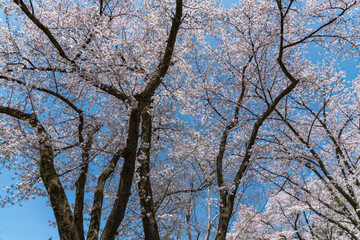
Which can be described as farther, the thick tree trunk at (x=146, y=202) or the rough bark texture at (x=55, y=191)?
the thick tree trunk at (x=146, y=202)

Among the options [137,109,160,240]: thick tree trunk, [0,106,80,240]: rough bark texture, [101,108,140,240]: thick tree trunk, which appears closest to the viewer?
[0,106,80,240]: rough bark texture

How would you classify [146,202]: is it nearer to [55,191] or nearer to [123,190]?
[123,190]

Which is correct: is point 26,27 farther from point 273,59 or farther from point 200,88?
point 273,59

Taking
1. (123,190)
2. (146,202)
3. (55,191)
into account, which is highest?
(146,202)

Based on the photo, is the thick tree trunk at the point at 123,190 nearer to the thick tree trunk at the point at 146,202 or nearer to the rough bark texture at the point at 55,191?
the rough bark texture at the point at 55,191

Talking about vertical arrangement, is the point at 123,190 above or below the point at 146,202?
below

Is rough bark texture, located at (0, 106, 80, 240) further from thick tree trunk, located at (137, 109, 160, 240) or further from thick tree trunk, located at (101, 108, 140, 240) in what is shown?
thick tree trunk, located at (137, 109, 160, 240)

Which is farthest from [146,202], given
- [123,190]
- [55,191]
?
[55,191]

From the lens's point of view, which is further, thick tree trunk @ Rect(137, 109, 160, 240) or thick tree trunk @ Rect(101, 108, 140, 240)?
thick tree trunk @ Rect(137, 109, 160, 240)

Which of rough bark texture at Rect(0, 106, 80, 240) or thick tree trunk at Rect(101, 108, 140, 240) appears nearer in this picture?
rough bark texture at Rect(0, 106, 80, 240)

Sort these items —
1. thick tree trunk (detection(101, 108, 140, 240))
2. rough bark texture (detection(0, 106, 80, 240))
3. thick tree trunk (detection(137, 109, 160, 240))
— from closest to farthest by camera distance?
rough bark texture (detection(0, 106, 80, 240)) → thick tree trunk (detection(101, 108, 140, 240)) → thick tree trunk (detection(137, 109, 160, 240))

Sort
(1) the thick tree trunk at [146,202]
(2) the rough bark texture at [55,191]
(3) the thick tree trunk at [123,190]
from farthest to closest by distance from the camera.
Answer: (1) the thick tree trunk at [146,202]
(3) the thick tree trunk at [123,190]
(2) the rough bark texture at [55,191]

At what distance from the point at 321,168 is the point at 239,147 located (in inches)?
95.5

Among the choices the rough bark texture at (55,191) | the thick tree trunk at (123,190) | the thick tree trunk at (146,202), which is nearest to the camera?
the rough bark texture at (55,191)
